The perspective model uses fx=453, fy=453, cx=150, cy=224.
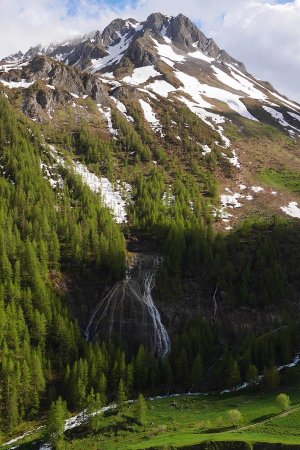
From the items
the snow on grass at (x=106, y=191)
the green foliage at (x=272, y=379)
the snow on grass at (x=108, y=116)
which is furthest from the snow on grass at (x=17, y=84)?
the green foliage at (x=272, y=379)

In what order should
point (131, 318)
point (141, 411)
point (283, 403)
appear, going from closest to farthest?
1. point (283, 403)
2. point (141, 411)
3. point (131, 318)

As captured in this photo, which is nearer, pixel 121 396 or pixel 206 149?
pixel 121 396

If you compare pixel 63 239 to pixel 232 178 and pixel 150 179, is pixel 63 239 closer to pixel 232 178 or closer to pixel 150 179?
pixel 150 179

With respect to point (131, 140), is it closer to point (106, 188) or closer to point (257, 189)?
point (106, 188)

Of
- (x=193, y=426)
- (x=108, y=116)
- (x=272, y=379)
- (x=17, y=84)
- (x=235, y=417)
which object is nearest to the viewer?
(x=235, y=417)

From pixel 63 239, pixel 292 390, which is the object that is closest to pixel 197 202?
pixel 63 239

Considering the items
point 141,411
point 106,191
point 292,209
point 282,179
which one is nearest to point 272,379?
point 141,411
